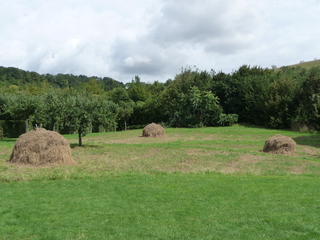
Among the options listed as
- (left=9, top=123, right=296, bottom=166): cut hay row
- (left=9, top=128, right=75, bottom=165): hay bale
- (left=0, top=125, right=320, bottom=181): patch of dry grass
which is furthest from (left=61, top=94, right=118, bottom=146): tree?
(left=9, top=128, right=75, bottom=165): hay bale

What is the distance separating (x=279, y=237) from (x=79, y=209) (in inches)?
207

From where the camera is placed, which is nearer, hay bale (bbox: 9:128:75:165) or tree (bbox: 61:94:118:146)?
hay bale (bbox: 9:128:75:165)

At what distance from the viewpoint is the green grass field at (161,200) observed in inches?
270

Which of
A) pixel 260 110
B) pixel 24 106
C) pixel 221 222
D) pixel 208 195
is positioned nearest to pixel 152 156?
pixel 208 195

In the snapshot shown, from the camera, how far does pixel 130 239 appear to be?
636 cm

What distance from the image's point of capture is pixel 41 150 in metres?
16.5

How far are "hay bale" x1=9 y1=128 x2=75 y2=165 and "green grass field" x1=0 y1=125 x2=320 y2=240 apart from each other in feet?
2.50

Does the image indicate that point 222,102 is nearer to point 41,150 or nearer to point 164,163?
point 164,163

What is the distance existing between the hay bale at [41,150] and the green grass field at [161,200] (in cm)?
76

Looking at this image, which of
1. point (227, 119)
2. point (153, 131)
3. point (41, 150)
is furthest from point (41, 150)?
point (227, 119)

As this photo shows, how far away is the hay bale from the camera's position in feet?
53.8

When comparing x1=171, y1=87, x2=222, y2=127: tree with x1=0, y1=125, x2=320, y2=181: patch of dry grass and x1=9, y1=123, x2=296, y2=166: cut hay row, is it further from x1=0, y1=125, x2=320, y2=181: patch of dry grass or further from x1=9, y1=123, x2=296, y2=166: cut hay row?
x1=9, y1=123, x2=296, y2=166: cut hay row

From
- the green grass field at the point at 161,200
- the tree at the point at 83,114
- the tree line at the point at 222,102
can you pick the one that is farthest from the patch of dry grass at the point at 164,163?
the tree line at the point at 222,102

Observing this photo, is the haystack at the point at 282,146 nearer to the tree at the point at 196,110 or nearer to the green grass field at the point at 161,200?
the green grass field at the point at 161,200
